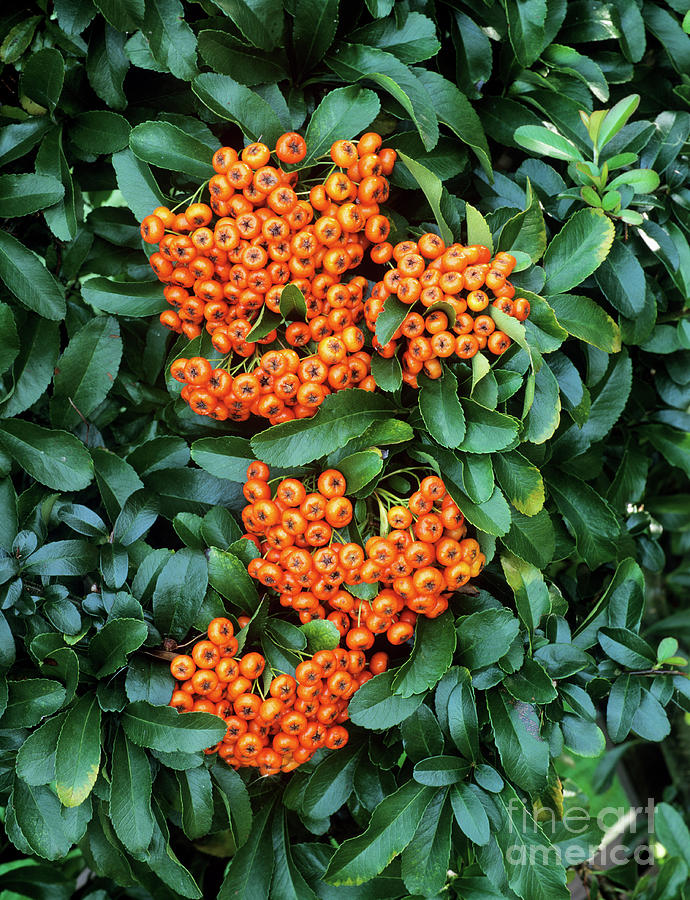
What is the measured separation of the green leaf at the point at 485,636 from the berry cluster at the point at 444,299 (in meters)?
0.45

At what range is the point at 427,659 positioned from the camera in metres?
1.25

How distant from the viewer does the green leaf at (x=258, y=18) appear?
1.22 m

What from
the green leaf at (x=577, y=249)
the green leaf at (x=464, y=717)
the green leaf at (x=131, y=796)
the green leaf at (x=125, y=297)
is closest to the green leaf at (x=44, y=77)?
the green leaf at (x=125, y=297)

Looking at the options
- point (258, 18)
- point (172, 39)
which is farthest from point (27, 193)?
point (258, 18)

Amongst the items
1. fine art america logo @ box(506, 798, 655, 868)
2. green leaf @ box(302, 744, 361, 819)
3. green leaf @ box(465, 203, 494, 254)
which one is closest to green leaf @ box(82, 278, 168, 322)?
green leaf @ box(465, 203, 494, 254)

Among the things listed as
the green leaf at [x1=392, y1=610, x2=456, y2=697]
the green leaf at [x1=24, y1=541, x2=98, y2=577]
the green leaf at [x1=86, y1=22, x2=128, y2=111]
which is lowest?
the green leaf at [x1=392, y1=610, x2=456, y2=697]

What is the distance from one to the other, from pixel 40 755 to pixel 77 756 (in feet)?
0.25

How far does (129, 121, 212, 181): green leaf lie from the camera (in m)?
1.25

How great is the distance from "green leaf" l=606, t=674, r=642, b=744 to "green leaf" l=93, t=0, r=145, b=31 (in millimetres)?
1500

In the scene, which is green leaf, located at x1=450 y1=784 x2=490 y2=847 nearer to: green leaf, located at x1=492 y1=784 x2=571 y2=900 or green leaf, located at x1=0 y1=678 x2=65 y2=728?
green leaf, located at x1=492 y1=784 x2=571 y2=900

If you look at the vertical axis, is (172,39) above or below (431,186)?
above

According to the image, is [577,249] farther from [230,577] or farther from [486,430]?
[230,577]

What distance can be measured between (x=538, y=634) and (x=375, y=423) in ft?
1.75

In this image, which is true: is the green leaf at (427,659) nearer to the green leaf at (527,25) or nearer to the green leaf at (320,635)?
the green leaf at (320,635)
